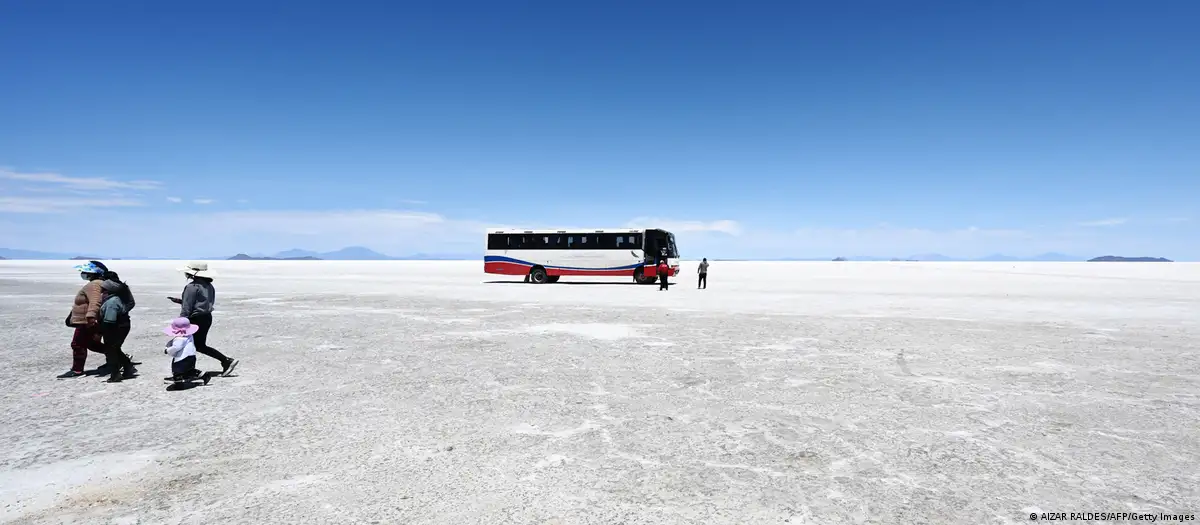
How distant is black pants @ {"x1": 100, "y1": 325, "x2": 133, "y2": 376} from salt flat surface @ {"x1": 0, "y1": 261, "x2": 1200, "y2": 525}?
1.00ft

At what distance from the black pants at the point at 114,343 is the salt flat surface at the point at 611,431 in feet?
1.00

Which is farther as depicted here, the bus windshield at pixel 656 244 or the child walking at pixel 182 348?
the bus windshield at pixel 656 244

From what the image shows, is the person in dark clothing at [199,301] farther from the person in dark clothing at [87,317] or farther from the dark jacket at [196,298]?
the person in dark clothing at [87,317]

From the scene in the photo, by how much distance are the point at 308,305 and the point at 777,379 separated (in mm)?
16061

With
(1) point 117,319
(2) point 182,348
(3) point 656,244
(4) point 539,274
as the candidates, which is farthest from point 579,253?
(2) point 182,348

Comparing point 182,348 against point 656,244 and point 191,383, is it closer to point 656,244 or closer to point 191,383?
point 191,383

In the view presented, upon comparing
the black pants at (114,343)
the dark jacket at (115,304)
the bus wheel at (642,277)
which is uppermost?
the bus wheel at (642,277)

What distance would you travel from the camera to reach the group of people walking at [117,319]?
7285 mm

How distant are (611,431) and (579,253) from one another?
2666 cm

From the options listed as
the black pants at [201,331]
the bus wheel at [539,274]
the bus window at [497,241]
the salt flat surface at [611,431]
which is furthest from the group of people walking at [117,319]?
the bus window at [497,241]

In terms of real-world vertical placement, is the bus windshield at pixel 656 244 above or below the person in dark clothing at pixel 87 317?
above

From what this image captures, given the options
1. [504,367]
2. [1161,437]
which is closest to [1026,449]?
[1161,437]

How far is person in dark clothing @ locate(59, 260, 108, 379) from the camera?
24.5ft

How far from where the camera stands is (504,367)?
8.58 meters
